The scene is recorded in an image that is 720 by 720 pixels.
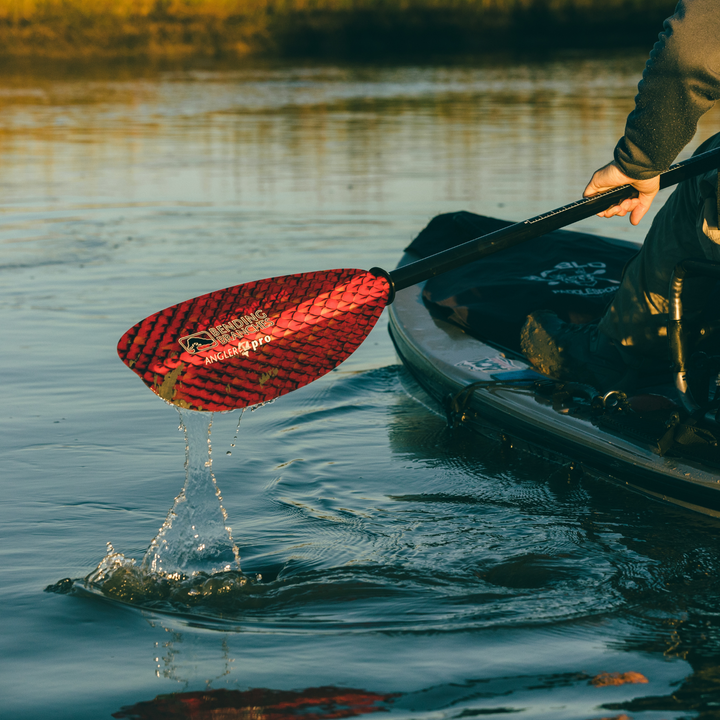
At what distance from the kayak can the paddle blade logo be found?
3.90ft

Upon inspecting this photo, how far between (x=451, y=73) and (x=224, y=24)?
13291 millimetres

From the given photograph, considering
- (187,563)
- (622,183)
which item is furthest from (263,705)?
(622,183)

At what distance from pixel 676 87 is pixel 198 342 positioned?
1.55 metres

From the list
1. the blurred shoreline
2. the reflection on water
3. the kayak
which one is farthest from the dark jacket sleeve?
the blurred shoreline

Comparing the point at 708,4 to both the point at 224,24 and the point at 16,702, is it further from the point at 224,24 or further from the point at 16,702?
the point at 224,24

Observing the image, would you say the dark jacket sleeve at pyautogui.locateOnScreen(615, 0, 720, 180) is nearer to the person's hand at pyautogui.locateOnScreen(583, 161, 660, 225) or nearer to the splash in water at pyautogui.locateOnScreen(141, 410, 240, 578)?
the person's hand at pyautogui.locateOnScreen(583, 161, 660, 225)

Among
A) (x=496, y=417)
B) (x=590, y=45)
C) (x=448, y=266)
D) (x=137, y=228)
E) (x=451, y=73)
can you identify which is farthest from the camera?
(x=590, y=45)

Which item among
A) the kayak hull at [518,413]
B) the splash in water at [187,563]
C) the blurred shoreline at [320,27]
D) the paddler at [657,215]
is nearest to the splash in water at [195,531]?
the splash in water at [187,563]

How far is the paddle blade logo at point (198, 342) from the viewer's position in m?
3.14

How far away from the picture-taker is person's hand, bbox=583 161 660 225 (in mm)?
3148

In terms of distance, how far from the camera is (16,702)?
2.34 m

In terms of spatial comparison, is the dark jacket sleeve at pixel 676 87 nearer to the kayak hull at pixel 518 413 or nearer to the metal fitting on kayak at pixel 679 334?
the metal fitting on kayak at pixel 679 334

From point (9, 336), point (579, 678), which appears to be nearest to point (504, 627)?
point (579, 678)

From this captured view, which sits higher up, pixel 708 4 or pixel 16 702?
pixel 708 4
